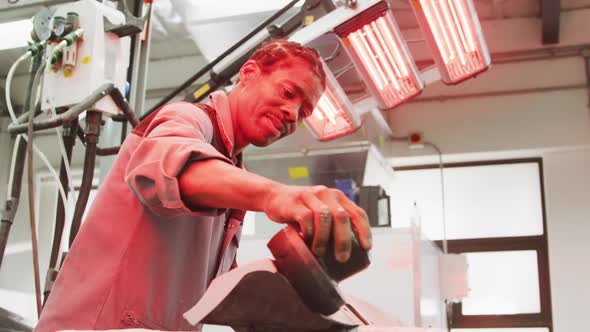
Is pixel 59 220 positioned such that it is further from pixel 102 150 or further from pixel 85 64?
pixel 85 64

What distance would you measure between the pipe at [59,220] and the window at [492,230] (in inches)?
150

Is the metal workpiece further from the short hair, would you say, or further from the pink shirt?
the short hair

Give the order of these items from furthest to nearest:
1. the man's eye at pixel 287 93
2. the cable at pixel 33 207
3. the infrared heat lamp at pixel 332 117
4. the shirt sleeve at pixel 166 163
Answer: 1. the infrared heat lamp at pixel 332 117
2. the cable at pixel 33 207
3. the man's eye at pixel 287 93
4. the shirt sleeve at pixel 166 163

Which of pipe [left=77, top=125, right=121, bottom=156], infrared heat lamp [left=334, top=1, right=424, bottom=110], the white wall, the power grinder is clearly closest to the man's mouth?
the power grinder

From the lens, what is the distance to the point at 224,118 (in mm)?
1237

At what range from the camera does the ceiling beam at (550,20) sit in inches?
198

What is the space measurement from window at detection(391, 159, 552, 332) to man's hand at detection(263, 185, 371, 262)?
4.77m

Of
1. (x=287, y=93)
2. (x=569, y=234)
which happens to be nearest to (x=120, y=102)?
(x=287, y=93)

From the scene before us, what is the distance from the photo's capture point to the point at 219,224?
4.15 feet

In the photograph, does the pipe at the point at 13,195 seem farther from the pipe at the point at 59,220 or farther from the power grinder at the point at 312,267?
the power grinder at the point at 312,267

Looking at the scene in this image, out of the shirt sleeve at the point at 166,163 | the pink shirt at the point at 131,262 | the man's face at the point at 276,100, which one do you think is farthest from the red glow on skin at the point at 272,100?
the shirt sleeve at the point at 166,163

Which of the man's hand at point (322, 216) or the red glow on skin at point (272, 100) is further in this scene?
the red glow on skin at point (272, 100)

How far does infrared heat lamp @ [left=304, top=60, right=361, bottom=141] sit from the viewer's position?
3018mm

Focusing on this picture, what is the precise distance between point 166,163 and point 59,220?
1149 millimetres
